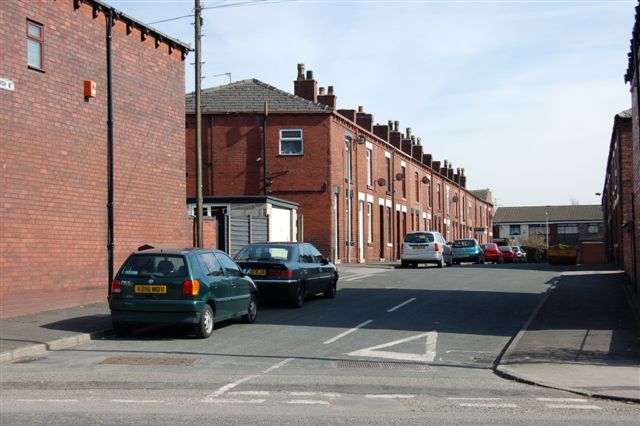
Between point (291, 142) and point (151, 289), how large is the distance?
24.6 metres

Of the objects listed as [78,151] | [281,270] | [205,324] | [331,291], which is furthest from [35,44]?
[331,291]

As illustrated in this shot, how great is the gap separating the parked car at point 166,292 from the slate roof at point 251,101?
23.9 metres

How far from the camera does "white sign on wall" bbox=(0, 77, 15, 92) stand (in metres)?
15.7

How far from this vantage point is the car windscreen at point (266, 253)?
1825 cm

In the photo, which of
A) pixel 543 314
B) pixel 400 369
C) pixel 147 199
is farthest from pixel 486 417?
pixel 147 199

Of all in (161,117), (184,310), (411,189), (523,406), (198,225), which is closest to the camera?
(523,406)

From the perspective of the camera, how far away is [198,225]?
1992 cm

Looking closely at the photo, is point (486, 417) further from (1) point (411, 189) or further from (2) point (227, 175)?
(1) point (411, 189)

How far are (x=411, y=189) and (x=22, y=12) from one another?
40050 millimetres

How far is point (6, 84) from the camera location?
15789 mm

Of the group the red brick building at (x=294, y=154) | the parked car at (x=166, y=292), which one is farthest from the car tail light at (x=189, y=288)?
the red brick building at (x=294, y=154)

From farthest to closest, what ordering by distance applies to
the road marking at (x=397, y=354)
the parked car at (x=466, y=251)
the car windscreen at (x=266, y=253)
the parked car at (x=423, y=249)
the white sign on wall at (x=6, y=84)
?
the parked car at (x=466, y=251) < the parked car at (x=423, y=249) < the car windscreen at (x=266, y=253) < the white sign on wall at (x=6, y=84) < the road marking at (x=397, y=354)

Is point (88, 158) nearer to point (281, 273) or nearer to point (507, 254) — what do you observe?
point (281, 273)

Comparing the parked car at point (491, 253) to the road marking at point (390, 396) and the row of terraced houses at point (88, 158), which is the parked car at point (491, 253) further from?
the road marking at point (390, 396)
